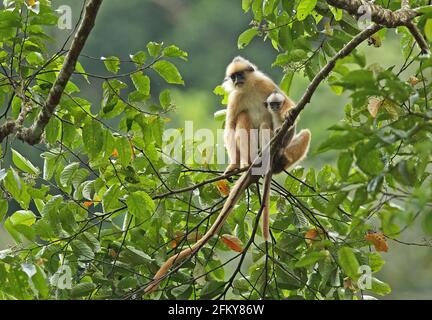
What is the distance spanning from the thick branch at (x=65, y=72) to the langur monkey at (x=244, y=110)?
4.90 ft

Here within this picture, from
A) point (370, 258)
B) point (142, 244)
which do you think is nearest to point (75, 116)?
point (142, 244)

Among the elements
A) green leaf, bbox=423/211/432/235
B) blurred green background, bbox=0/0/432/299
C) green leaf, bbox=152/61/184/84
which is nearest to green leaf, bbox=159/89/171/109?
green leaf, bbox=152/61/184/84

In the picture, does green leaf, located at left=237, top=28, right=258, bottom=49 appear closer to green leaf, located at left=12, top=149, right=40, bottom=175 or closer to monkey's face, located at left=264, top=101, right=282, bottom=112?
monkey's face, located at left=264, top=101, right=282, bottom=112

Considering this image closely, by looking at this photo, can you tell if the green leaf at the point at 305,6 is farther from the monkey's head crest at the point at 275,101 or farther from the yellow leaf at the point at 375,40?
the monkey's head crest at the point at 275,101

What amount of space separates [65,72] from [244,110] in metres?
1.80

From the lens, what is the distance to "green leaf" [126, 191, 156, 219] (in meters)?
2.92

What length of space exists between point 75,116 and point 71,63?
0.40m

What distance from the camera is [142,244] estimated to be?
126 inches

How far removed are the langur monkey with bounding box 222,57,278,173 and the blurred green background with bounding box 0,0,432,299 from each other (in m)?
5.22

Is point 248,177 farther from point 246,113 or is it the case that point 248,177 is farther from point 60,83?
point 246,113

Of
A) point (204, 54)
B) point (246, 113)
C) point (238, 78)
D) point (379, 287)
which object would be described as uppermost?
point (204, 54)

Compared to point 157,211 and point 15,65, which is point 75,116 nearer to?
point 15,65

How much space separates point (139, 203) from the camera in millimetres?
2920

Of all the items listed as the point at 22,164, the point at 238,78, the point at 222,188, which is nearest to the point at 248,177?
the point at 222,188
